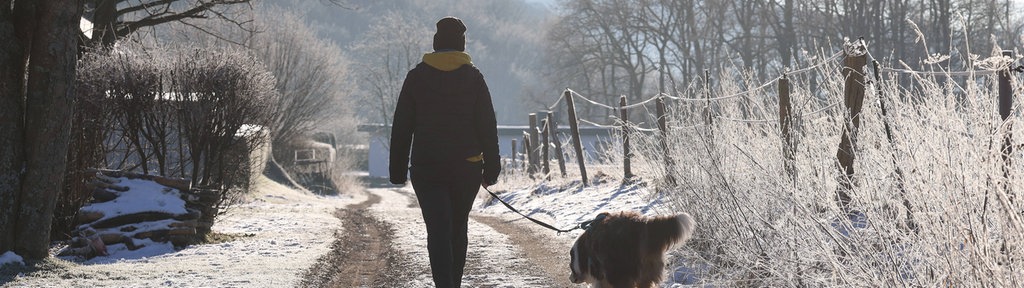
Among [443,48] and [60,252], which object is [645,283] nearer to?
[443,48]

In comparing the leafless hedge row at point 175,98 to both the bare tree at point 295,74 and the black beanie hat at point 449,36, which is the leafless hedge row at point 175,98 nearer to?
the black beanie hat at point 449,36

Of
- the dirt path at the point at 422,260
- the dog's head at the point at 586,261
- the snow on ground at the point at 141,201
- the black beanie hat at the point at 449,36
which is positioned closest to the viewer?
the dog's head at the point at 586,261

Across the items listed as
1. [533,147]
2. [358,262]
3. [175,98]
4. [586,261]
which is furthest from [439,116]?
[533,147]

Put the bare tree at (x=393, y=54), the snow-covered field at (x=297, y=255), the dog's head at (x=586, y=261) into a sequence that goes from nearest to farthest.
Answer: the dog's head at (x=586, y=261)
the snow-covered field at (x=297, y=255)
the bare tree at (x=393, y=54)

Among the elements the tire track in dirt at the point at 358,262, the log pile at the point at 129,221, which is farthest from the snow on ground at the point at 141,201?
the tire track in dirt at the point at 358,262

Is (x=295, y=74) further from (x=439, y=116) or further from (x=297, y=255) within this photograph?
(x=439, y=116)

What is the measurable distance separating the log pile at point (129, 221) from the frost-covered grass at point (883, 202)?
5609 mm

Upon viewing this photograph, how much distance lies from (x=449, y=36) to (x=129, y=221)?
6022 millimetres

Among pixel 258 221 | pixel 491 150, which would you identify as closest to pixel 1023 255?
pixel 491 150

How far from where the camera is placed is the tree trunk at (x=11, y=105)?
8.01 m

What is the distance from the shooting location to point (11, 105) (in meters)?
8.07

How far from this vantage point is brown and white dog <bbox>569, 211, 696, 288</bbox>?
527cm

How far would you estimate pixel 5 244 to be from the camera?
8172 mm

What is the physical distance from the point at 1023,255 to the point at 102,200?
9212mm
